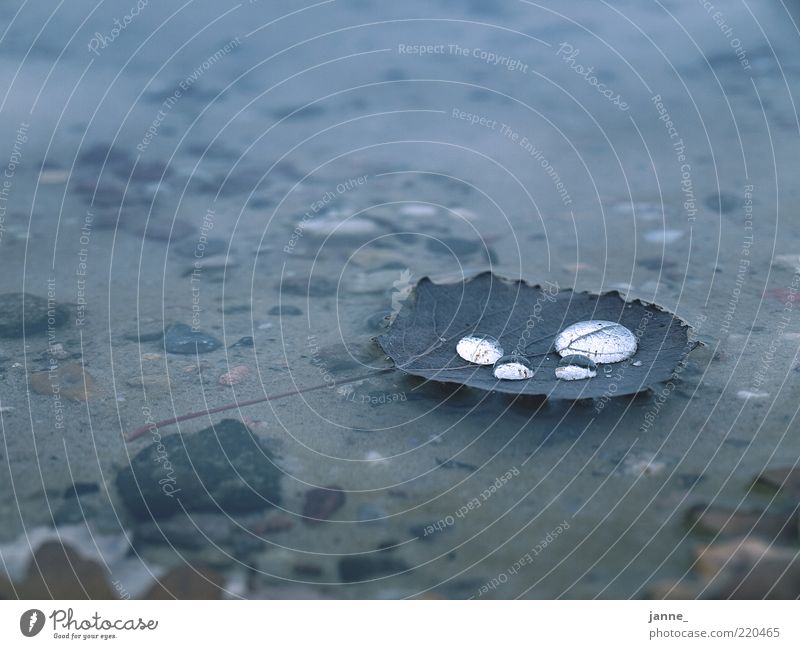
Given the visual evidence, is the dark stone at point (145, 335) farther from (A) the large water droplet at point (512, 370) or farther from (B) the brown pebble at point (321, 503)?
(A) the large water droplet at point (512, 370)

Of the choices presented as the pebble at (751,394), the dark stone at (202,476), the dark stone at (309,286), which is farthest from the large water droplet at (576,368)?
the dark stone at (309,286)

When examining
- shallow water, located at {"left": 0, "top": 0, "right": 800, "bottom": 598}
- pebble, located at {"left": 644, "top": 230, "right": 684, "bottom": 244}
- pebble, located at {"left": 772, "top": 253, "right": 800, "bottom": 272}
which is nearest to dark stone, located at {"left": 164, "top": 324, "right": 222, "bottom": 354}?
shallow water, located at {"left": 0, "top": 0, "right": 800, "bottom": 598}

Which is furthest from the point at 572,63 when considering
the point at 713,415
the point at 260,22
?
the point at 713,415

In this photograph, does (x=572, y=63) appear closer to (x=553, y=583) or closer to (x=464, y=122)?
(x=464, y=122)

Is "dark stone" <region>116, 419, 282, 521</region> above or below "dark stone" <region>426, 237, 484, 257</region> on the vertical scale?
below

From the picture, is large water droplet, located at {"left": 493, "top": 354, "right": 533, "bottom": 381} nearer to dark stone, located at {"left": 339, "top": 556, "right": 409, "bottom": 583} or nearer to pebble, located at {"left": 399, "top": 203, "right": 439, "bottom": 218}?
dark stone, located at {"left": 339, "top": 556, "right": 409, "bottom": 583}
